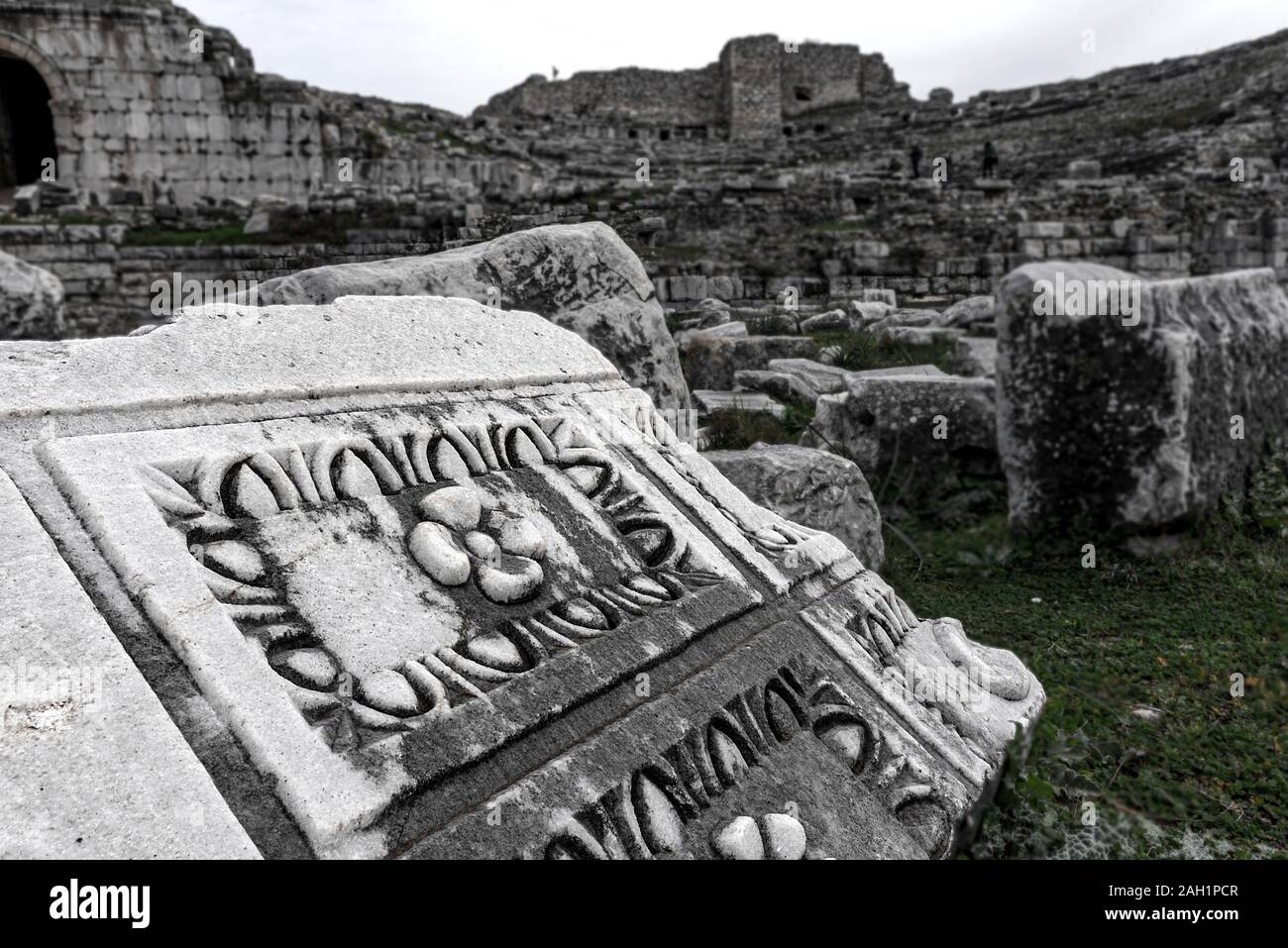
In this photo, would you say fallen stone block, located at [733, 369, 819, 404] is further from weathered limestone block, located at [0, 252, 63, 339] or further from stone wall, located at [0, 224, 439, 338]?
stone wall, located at [0, 224, 439, 338]

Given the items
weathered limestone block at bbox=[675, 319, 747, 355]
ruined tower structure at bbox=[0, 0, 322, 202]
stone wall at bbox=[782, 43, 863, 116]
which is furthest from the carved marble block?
stone wall at bbox=[782, 43, 863, 116]

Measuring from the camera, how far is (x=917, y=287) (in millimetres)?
13742

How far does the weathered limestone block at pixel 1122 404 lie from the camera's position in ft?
13.3

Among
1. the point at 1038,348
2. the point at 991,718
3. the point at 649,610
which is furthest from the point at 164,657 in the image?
the point at 1038,348

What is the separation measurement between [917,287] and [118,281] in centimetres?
1181

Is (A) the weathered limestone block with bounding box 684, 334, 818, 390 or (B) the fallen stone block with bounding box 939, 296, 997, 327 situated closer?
(A) the weathered limestone block with bounding box 684, 334, 818, 390

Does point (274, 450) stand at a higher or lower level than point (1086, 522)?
higher

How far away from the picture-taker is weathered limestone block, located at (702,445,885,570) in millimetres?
3902

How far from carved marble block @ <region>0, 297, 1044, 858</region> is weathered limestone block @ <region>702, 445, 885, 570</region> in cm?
143

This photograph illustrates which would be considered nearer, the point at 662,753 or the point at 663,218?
the point at 662,753

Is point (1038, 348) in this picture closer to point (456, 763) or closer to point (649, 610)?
point (649, 610)

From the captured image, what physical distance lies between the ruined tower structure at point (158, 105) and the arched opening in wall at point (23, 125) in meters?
2.29
